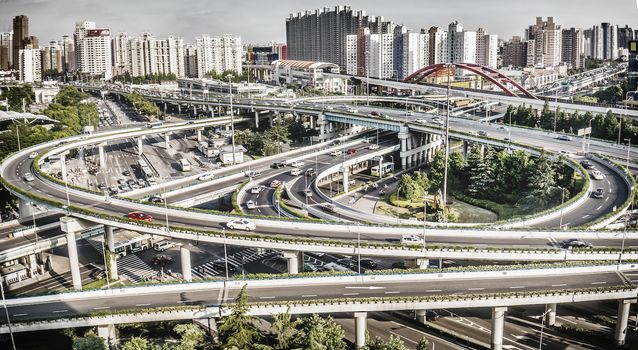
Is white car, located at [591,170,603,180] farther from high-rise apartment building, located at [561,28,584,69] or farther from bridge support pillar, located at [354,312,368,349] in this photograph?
high-rise apartment building, located at [561,28,584,69]

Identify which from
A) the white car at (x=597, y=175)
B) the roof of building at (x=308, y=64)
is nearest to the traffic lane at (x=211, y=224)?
the white car at (x=597, y=175)

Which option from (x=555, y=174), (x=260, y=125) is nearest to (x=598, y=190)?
(x=555, y=174)

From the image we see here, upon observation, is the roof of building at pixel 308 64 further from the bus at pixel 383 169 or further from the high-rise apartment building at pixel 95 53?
the bus at pixel 383 169

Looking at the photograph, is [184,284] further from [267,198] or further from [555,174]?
[555,174]

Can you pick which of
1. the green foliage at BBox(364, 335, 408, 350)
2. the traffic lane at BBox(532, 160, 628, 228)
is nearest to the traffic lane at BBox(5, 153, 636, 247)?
the traffic lane at BBox(532, 160, 628, 228)

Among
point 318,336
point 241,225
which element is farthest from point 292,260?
point 318,336

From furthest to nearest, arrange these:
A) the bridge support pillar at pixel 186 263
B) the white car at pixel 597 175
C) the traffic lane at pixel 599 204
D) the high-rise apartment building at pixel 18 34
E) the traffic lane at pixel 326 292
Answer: the high-rise apartment building at pixel 18 34 < the white car at pixel 597 175 < the traffic lane at pixel 599 204 < the bridge support pillar at pixel 186 263 < the traffic lane at pixel 326 292

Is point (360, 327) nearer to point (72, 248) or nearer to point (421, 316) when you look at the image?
point (421, 316)
